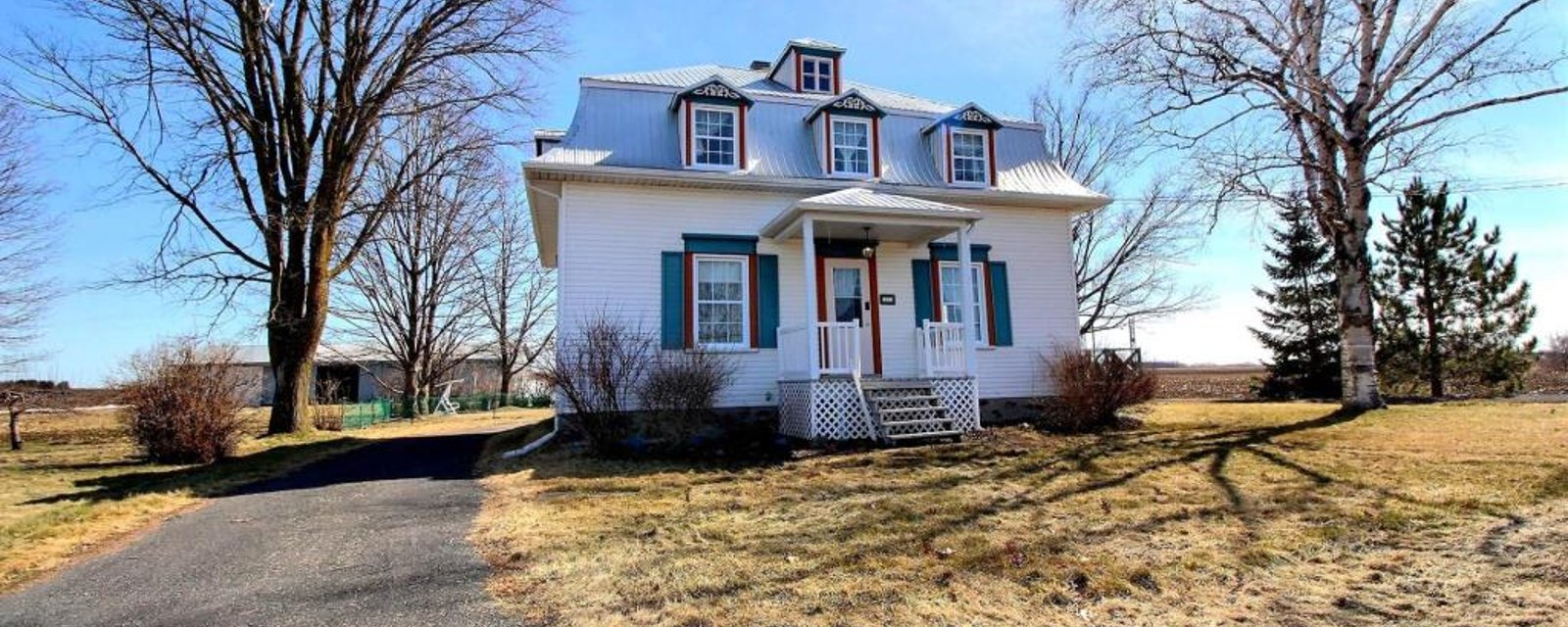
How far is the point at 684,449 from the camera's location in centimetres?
1000

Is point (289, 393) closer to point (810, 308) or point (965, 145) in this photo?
point (810, 308)

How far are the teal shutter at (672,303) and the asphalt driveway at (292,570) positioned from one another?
14.4ft

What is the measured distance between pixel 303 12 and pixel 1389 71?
19.0 meters

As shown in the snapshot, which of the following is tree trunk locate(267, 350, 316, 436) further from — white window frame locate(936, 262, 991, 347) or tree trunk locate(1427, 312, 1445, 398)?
tree trunk locate(1427, 312, 1445, 398)

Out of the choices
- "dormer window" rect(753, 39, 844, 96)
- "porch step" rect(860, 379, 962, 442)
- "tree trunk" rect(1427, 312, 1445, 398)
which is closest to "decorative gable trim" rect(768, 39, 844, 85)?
"dormer window" rect(753, 39, 844, 96)

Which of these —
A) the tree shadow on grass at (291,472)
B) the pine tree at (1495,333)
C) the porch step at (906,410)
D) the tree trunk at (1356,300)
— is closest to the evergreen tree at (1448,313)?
the pine tree at (1495,333)

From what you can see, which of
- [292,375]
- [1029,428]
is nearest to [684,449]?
[1029,428]

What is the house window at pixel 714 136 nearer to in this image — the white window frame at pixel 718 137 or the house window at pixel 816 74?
the white window frame at pixel 718 137

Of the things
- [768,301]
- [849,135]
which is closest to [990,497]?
[768,301]

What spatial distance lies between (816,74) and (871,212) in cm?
530

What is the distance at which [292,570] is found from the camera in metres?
5.05

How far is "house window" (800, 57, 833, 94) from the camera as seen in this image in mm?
14906

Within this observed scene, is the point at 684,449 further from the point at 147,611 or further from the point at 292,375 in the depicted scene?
the point at 292,375

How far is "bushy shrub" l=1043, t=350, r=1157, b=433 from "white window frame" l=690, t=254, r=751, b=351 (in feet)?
15.7
